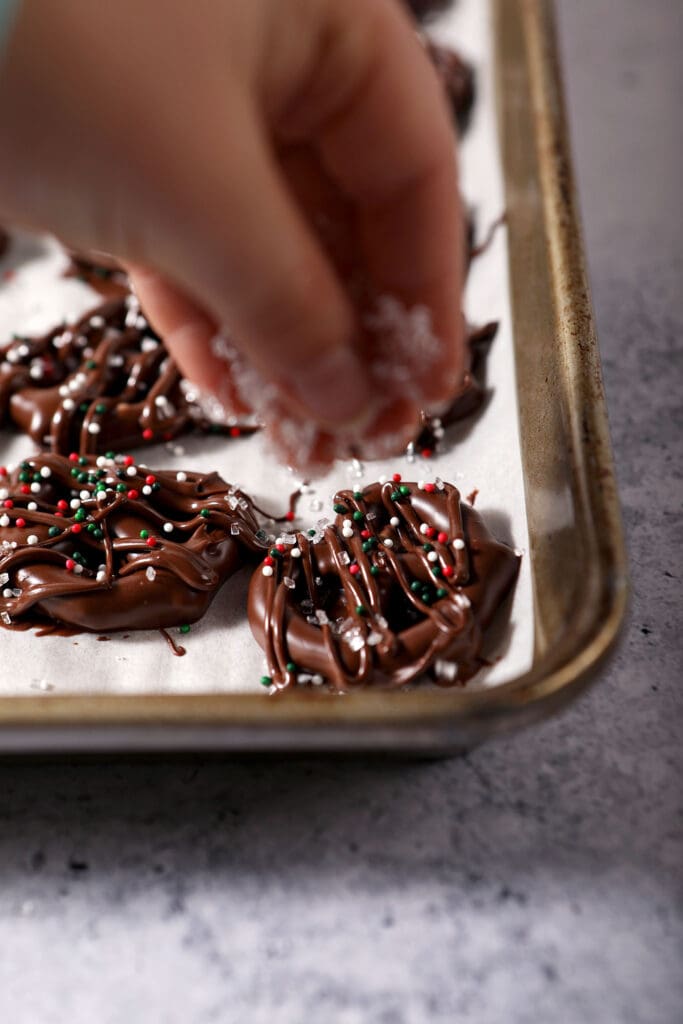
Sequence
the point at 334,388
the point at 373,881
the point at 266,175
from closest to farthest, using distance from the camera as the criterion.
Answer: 1. the point at 266,175
2. the point at 334,388
3. the point at 373,881

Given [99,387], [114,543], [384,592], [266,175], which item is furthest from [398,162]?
[99,387]

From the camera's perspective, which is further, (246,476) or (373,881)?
(246,476)

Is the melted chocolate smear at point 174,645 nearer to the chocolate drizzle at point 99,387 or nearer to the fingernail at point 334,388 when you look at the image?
the chocolate drizzle at point 99,387

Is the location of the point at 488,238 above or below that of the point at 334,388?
below

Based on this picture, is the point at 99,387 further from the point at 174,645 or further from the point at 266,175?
the point at 266,175

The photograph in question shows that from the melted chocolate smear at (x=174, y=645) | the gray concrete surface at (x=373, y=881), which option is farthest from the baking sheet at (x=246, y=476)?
the gray concrete surface at (x=373, y=881)

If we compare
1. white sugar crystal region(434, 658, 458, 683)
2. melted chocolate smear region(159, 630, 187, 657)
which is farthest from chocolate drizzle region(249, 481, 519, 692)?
melted chocolate smear region(159, 630, 187, 657)
